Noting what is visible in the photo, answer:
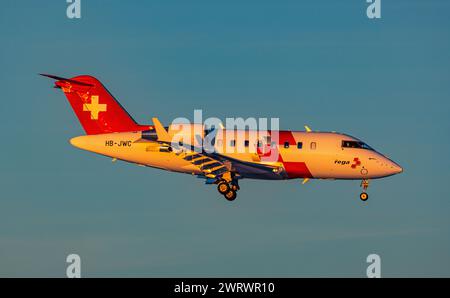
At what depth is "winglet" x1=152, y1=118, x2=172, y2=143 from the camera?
251 feet

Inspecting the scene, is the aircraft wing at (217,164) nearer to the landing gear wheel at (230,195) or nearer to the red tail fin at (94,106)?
the landing gear wheel at (230,195)

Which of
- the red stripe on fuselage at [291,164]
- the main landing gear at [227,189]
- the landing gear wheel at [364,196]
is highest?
the red stripe on fuselage at [291,164]

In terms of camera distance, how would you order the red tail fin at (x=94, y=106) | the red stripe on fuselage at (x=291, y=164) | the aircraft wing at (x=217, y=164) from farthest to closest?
1. the red tail fin at (x=94, y=106)
2. the red stripe on fuselage at (x=291, y=164)
3. the aircraft wing at (x=217, y=164)

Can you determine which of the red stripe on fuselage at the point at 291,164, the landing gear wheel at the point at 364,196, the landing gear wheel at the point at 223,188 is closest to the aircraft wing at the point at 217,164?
the red stripe on fuselage at the point at 291,164

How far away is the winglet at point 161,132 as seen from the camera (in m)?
76.6

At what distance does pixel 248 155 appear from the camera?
81188mm

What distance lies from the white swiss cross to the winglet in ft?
27.4

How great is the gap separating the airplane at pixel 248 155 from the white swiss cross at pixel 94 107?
82.6 inches

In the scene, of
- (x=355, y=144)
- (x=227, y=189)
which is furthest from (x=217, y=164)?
(x=355, y=144)

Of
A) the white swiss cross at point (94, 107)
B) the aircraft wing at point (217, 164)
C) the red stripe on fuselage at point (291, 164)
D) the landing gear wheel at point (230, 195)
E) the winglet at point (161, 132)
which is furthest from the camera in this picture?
the white swiss cross at point (94, 107)

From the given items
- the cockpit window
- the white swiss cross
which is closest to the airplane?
the cockpit window

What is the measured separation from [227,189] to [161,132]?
6.60 m

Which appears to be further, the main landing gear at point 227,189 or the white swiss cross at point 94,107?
the white swiss cross at point 94,107
